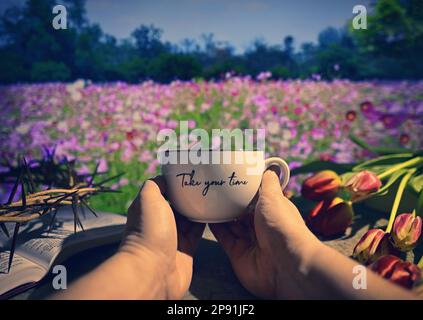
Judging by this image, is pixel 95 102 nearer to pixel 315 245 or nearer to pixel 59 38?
pixel 315 245

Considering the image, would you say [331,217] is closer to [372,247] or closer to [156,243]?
[372,247]

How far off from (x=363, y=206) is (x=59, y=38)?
18.7m

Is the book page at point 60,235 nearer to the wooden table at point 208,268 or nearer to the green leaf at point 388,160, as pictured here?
the wooden table at point 208,268

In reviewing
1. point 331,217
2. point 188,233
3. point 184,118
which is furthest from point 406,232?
point 184,118

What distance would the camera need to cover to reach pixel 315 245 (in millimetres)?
768

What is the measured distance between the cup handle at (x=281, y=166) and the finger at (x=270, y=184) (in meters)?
0.02

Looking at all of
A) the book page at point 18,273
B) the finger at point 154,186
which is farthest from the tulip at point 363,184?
the book page at point 18,273

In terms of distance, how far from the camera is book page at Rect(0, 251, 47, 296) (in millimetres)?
899

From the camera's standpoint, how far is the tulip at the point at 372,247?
90cm

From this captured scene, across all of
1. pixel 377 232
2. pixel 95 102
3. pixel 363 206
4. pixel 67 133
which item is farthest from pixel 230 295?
pixel 95 102

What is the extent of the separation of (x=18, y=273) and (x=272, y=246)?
28.2 inches

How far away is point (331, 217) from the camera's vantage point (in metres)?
1.25

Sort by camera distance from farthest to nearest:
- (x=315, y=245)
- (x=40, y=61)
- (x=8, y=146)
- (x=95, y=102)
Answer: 1. (x=40, y=61)
2. (x=95, y=102)
3. (x=8, y=146)
4. (x=315, y=245)

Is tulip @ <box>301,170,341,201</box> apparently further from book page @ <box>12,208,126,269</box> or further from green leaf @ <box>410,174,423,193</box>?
book page @ <box>12,208,126,269</box>
